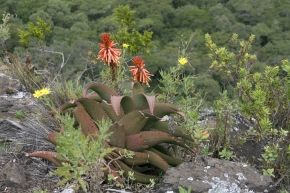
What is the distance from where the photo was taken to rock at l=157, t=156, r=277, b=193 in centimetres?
275

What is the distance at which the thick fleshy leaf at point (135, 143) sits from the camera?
2.99m

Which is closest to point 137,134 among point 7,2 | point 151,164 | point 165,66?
point 151,164

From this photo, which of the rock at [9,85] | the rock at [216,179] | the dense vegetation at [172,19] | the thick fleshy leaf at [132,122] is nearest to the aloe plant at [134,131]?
the thick fleshy leaf at [132,122]

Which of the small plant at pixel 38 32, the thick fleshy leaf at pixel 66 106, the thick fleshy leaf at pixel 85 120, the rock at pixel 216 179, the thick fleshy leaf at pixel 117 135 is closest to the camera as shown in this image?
the rock at pixel 216 179

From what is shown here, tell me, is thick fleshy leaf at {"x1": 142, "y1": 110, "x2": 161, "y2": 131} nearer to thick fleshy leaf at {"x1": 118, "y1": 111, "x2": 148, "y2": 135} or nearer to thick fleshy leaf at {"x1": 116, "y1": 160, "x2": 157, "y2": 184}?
thick fleshy leaf at {"x1": 118, "y1": 111, "x2": 148, "y2": 135}

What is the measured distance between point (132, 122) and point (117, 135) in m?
0.15

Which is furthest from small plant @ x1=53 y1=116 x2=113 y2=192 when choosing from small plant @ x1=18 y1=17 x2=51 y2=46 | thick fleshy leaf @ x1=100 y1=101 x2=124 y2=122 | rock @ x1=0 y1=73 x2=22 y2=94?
small plant @ x1=18 y1=17 x2=51 y2=46

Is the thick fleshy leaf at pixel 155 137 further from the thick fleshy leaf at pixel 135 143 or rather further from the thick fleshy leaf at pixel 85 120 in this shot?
the thick fleshy leaf at pixel 85 120

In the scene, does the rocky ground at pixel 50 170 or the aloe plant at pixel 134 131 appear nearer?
the rocky ground at pixel 50 170

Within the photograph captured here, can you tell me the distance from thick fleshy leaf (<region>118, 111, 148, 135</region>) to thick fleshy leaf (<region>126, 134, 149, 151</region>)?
0.06m

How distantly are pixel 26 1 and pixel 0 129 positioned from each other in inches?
1582

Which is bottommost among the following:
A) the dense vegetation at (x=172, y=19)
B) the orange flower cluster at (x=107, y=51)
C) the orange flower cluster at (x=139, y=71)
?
the dense vegetation at (x=172, y=19)

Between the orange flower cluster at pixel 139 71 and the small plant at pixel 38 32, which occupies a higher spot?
the orange flower cluster at pixel 139 71

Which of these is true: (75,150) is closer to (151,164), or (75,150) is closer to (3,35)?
(151,164)
